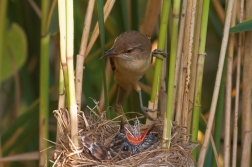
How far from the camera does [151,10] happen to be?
2.67 metres

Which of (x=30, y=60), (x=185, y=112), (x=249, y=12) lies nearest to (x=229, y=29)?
(x=249, y=12)

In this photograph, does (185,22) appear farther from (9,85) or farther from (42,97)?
(9,85)

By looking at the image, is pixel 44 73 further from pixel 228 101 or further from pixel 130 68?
pixel 228 101

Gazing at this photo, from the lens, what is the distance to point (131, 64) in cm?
257

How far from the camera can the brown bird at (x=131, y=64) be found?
8.12ft

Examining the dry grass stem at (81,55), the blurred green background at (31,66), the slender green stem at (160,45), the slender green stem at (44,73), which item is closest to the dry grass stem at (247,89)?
the blurred green background at (31,66)

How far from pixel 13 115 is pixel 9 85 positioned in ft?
0.71

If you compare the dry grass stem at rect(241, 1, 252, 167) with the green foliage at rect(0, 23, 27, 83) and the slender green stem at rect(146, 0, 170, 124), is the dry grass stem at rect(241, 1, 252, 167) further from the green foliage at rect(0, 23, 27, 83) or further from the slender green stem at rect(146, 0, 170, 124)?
the green foliage at rect(0, 23, 27, 83)

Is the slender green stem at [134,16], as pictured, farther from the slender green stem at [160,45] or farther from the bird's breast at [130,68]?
the slender green stem at [160,45]

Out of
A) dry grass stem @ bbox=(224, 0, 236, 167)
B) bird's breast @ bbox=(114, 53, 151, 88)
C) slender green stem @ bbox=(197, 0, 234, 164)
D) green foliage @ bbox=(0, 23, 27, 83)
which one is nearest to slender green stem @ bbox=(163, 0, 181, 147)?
slender green stem @ bbox=(197, 0, 234, 164)

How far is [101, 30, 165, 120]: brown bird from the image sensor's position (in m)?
2.47

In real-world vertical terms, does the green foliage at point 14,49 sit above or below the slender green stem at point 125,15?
below

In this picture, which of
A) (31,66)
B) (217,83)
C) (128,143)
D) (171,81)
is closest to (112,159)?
(128,143)

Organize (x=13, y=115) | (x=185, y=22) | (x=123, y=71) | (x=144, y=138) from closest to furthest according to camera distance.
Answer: (x=185, y=22), (x=144, y=138), (x=123, y=71), (x=13, y=115)
